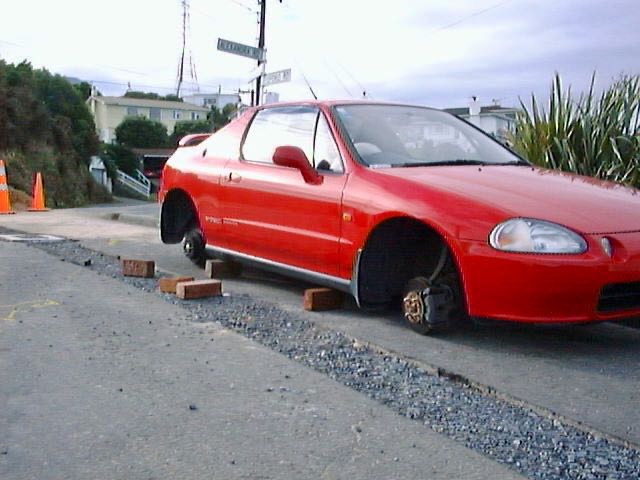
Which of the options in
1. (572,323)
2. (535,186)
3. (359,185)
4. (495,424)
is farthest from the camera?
(359,185)

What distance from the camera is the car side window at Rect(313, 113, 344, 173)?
17.7ft

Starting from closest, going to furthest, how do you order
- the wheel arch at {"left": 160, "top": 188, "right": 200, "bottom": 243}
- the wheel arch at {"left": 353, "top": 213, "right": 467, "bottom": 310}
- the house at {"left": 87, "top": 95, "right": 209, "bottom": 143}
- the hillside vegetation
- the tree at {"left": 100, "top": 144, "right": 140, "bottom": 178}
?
the wheel arch at {"left": 353, "top": 213, "right": 467, "bottom": 310} → the wheel arch at {"left": 160, "top": 188, "right": 200, "bottom": 243} → the hillside vegetation → the tree at {"left": 100, "top": 144, "right": 140, "bottom": 178} → the house at {"left": 87, "top": 95, "right": 209, "bottom": 143}

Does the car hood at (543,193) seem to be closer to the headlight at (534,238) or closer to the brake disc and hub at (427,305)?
the headlight at (534,238)

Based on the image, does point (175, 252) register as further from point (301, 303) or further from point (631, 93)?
point (631, 93)

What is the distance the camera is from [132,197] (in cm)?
5812

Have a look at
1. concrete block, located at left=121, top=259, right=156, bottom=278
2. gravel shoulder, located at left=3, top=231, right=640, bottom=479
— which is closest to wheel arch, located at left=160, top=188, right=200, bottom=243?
concrete block, located at left=121, top=259, right=156, bottom=278

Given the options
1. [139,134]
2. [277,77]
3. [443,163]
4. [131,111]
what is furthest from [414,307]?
[131,111]

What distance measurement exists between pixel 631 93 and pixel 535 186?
327cm

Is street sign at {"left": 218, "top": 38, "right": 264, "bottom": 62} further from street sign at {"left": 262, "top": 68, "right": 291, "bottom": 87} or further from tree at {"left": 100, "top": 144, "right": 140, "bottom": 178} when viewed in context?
tree at {"left": 100, "top": 144, "right": 140, "bottom": 178}

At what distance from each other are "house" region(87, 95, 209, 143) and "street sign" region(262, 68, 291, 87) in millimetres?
69463

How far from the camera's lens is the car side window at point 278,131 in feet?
19.1

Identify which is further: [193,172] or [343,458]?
[193,172]

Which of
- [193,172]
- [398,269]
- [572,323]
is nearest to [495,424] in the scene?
[572,323]

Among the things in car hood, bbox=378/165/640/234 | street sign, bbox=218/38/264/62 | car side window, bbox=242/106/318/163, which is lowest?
car hood, bbox=378/165/640/234
